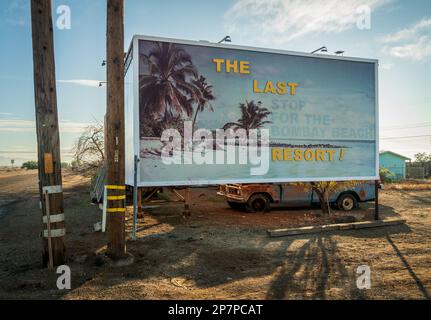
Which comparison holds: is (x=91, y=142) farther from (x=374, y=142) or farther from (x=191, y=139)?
(x=374, y=142)

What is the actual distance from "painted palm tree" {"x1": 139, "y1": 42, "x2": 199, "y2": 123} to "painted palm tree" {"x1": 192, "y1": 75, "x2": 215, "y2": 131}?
0.11 meters

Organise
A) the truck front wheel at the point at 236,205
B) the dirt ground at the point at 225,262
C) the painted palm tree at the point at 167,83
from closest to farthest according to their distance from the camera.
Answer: the dirt ground at the point at 225,262 < the painted palm tree at the point at 167,83 < the truck front wheel at the point at 236,205

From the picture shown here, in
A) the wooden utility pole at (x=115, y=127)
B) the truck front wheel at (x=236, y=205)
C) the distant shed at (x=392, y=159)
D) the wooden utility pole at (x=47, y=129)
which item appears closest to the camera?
the wooden utility pole at (x=47, y=129)

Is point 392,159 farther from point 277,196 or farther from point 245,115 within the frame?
point 245,115

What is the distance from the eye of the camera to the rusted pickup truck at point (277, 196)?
44.6ft

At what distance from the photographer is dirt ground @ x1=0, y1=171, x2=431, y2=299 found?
5621 millimetres

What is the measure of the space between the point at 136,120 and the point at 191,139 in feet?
5.01

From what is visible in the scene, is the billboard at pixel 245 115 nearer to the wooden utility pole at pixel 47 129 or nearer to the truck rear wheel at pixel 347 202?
the truck rear wheel at pixel 347 202

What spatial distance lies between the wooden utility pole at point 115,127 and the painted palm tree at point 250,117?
401 centimetres

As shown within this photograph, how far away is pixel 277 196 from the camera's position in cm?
1381

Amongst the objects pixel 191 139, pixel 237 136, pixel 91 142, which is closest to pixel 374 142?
pixel 237 136

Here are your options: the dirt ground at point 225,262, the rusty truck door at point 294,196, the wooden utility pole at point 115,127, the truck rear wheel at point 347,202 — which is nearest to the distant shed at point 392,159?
the truck rear wheel at point 347,202

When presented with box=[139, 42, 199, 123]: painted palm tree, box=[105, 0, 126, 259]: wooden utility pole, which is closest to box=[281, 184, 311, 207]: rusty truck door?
box=[139, 42, 199, 123]: painted palm tree

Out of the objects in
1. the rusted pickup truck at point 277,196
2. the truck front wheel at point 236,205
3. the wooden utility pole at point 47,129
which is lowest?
the truck front wheel at point 236,205
